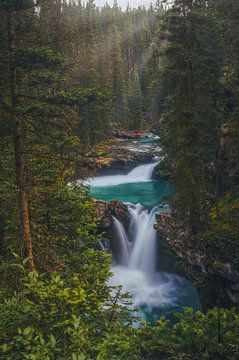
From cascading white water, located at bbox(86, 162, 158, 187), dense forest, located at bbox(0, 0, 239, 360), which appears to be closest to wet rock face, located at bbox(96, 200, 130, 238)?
dense forest, located at bbox(0, 0, 239, 360)

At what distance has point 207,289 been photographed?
1648cm

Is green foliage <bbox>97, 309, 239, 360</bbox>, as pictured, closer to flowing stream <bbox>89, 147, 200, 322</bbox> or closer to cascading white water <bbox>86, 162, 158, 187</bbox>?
flowing stream <bbox>89, 147, 200, 322</bbox>

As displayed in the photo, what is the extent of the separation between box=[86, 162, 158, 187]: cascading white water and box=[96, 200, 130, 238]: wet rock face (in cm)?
1306

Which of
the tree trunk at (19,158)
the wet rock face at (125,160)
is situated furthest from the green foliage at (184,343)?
the wet rock face at (125,160)

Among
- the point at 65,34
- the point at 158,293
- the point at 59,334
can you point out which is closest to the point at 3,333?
the point at 59,334

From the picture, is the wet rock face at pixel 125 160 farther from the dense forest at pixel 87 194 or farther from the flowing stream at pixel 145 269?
the dense forest at pixel 87 194

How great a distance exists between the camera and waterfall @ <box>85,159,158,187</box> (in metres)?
38.8

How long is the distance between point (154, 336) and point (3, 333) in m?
2.20

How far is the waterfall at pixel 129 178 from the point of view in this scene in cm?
3881

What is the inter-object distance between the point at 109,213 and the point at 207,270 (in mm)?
9796

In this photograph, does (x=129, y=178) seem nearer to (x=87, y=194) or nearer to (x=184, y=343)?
(x=87, y=194)

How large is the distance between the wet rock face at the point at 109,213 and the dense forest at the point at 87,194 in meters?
4.17

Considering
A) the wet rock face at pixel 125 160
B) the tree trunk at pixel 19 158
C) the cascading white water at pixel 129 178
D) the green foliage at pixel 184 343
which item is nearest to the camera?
the green foliage at pixel 184 343

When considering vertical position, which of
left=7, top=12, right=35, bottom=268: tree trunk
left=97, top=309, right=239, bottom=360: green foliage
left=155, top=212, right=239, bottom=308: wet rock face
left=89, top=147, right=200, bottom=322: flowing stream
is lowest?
left=89, top=147, right=200, bottom=322: flowing stream
